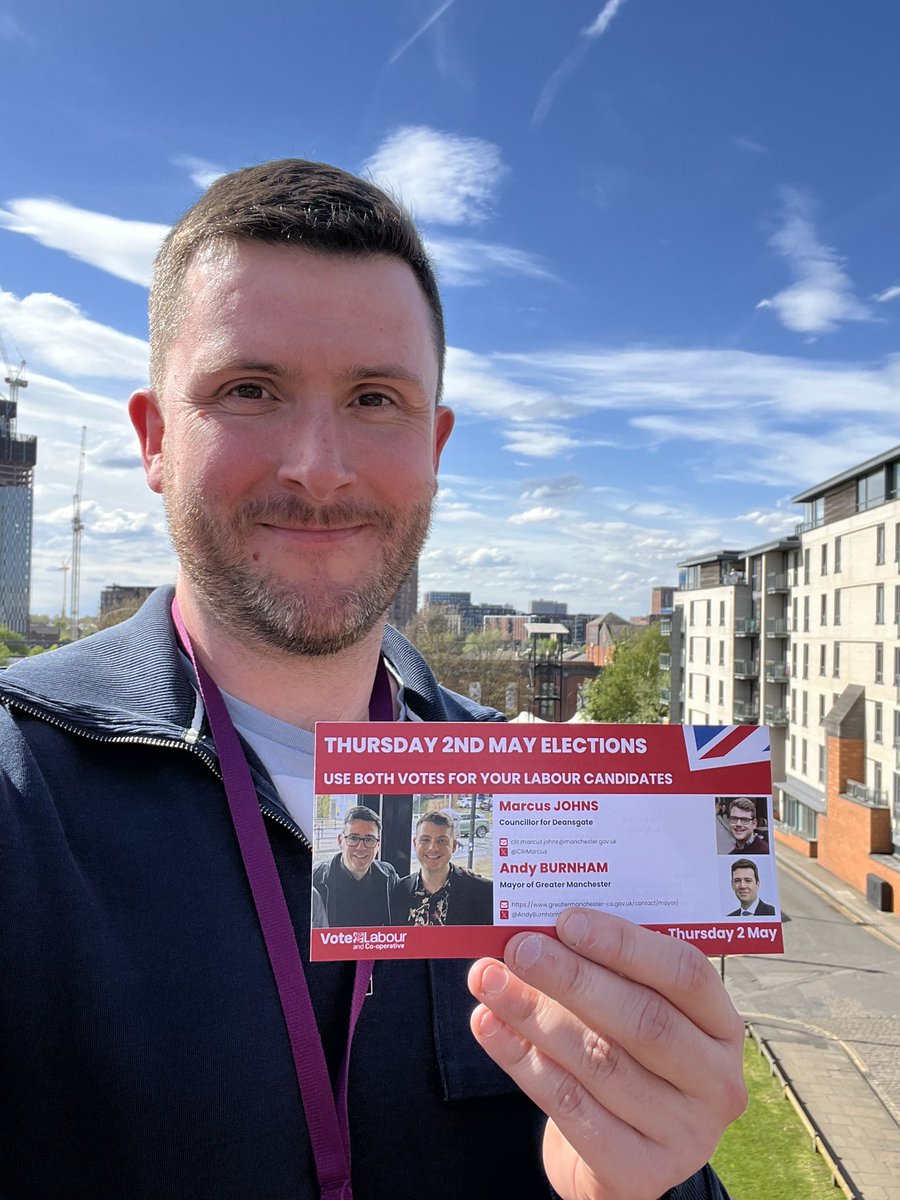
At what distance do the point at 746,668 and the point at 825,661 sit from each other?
8.66 m

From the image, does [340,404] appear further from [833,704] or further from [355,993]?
[833,704]

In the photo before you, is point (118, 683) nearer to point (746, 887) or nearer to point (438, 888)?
point (438, 888)

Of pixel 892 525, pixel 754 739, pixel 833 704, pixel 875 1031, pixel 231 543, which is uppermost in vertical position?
pixel 892 525

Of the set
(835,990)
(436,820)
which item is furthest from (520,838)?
(835,990)

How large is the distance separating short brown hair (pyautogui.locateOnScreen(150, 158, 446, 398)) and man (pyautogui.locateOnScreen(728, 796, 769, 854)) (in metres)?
1.94

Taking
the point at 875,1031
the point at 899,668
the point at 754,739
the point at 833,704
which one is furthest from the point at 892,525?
the point at 754,739

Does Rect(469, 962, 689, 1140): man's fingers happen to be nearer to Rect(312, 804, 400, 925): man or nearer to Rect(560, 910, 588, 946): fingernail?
Result: Rect(560, 910, 588, 946): fingernail

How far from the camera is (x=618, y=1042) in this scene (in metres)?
2.05

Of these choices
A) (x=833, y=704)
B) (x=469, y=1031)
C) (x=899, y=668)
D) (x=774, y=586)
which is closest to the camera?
(x=469, y=1031)

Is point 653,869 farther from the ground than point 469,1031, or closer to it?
farther from the ground

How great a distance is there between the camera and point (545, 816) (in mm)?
2359

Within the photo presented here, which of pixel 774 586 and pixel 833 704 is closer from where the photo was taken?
pixel 833 704

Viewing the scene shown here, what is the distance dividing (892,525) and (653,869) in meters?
40.8

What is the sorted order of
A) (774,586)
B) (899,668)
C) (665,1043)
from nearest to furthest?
(665,1043) → (899,668) → (774,586)
